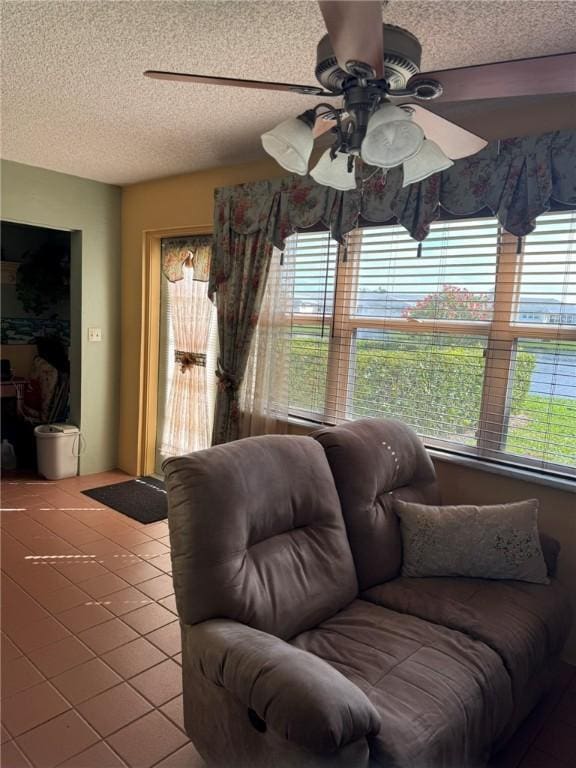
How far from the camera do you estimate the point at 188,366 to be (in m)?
4.29

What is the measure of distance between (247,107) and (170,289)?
2.08 meters

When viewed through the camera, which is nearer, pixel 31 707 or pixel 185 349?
pixel 31 707

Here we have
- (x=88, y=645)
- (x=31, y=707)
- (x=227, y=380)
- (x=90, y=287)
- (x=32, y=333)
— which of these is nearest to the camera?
(x=31, y=707)

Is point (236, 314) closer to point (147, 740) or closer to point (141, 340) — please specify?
point (141, 340)

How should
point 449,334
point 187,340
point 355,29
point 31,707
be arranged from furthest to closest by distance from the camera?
point 187,340, point 449,334, point 31,707, point 355,29

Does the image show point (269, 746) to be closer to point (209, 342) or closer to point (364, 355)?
point (364, 355)

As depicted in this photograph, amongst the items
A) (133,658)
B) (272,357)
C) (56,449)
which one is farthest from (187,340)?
(133,658)

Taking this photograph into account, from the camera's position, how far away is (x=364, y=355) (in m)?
3.04

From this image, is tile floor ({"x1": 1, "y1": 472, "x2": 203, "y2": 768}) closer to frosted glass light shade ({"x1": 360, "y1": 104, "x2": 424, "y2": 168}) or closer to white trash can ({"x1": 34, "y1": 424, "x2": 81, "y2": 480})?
white trash can ({"x1": 34, "y1": 424, "x2": 81, "y2": 480})

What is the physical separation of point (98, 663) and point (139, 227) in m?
3.31

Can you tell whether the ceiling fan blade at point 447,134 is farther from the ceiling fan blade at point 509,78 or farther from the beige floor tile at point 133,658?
the beige floor tile at point 133,658

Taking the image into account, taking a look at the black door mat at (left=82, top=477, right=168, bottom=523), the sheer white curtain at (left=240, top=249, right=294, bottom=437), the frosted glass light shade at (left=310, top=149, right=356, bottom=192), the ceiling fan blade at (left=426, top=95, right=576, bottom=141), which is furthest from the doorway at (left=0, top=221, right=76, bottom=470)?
the frosted glass light shade at (left=310, top=149, right=356, bottom=192)

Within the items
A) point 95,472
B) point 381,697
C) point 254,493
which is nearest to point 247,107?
point 254,493

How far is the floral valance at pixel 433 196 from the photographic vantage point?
7.20 ft
